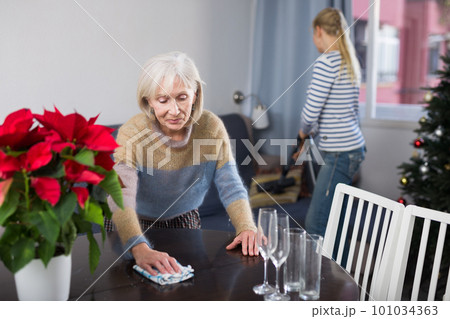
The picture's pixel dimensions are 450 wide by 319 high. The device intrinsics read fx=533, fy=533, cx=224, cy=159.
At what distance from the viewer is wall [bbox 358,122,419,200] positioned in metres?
2.60

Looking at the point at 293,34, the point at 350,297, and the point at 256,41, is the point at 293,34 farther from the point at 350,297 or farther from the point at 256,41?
the point at 350,297

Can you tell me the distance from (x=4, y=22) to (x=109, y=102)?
1.24 feet

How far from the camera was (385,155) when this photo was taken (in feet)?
8.75

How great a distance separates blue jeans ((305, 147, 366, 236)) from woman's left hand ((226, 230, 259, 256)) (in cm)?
Answer: 91

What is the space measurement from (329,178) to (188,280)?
117 cm

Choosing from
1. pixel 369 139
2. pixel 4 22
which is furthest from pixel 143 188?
pixel 369 139

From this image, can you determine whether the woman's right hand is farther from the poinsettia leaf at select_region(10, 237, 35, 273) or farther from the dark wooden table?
the poinsettia leaf at select_region(10, 237, 35, 273)

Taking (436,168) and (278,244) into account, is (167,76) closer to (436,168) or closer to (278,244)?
(278,244)

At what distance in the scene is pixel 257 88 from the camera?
175 centimetres

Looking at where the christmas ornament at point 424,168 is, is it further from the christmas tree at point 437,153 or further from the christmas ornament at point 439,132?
the christmas ornament at point 439,132

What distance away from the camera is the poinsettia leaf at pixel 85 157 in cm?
72

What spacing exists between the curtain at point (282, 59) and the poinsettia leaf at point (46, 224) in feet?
3.36

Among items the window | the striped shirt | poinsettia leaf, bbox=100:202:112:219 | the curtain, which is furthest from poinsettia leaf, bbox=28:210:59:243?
the window

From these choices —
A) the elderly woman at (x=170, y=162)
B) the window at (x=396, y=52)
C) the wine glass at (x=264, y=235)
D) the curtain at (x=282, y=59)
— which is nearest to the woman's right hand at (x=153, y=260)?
the elderly woman at (x=170, y=162)
